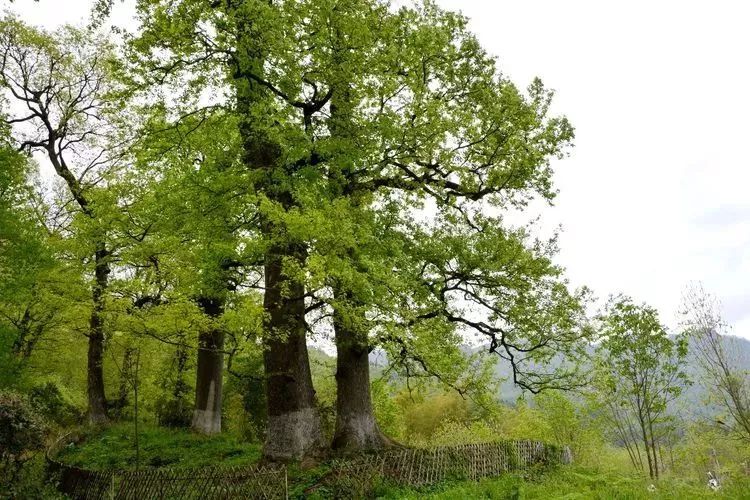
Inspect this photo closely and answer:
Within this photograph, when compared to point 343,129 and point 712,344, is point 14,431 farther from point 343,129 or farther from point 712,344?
point 712,344

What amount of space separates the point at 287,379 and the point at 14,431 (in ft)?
25.3

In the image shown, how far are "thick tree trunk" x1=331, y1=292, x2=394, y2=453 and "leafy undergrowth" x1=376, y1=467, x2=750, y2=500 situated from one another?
2667mm

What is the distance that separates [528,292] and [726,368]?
34.0 feet

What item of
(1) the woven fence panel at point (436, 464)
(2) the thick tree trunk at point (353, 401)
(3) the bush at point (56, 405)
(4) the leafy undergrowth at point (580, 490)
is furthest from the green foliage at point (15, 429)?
(3) the bush at point (56, 405)

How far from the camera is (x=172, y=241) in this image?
14.5 meters

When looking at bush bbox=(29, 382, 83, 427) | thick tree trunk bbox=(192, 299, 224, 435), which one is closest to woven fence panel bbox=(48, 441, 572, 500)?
thick tree trunk bbox=(192, 299, 224, 435)

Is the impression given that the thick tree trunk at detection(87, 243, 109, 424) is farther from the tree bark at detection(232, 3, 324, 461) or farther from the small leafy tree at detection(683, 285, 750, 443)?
the small leafy tree at detection(683, 285, 750, 443)

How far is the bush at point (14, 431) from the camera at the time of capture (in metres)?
13.4

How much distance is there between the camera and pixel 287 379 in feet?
41.5

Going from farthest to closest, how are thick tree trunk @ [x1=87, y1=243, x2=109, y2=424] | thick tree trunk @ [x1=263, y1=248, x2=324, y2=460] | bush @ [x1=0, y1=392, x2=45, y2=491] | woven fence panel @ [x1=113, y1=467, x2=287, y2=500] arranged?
thick tree trunk @ [x1=87, y1=243, x2=109, y2=424] → bush @ [x1=0, y1=392, x2=45, y2=491] → thick tree trunk @ [x1=263, y1=248, x2=324, y2=460] → woven fence panel @ [x1=113, y1=467, x2=287, y2=500]

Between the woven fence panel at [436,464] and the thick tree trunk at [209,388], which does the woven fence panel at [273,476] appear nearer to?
the woven fence panel at [436,464]

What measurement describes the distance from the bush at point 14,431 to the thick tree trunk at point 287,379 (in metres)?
6.98

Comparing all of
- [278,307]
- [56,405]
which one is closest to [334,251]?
[278,307]

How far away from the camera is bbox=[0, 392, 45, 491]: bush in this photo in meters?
13.4
